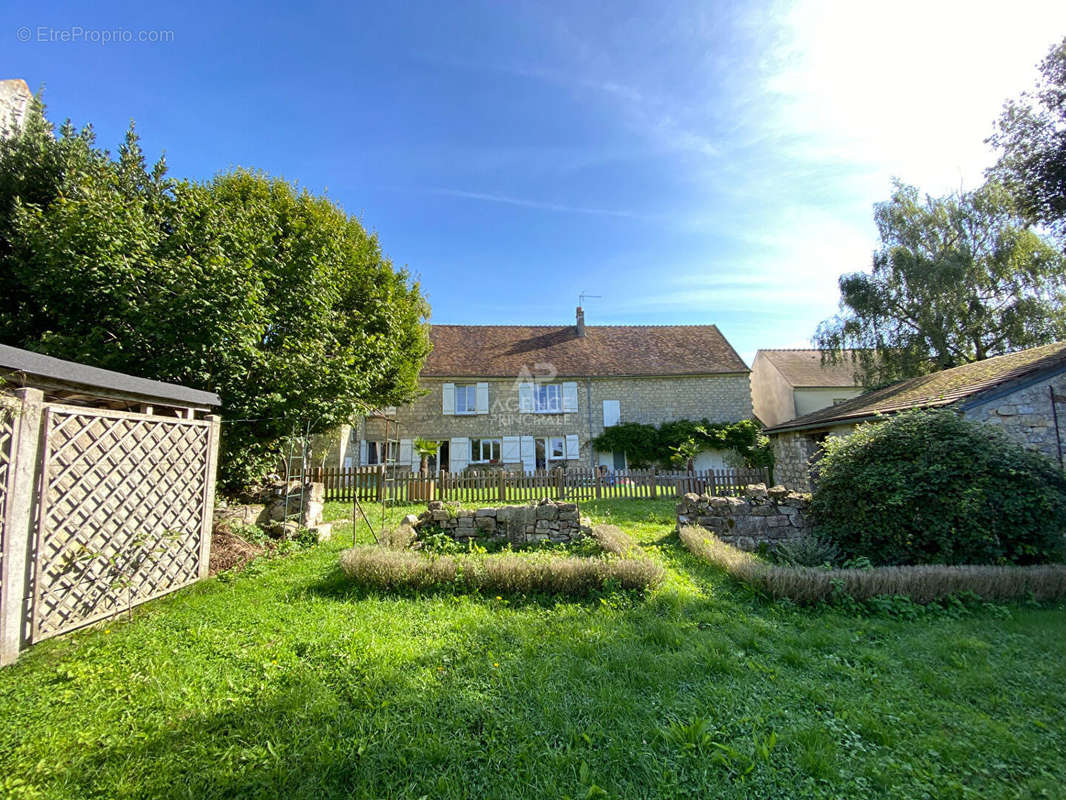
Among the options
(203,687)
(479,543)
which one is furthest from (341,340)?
(203,687)

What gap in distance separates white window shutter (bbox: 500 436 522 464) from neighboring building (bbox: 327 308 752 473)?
48mm

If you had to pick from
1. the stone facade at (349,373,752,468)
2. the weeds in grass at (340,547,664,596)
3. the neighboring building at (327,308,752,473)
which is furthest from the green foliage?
the weeds in grass at (340,547,664,596)

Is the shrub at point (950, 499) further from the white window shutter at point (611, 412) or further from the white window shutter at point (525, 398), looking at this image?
the white window shutter at point (525, 398)

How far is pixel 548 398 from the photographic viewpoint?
21156mm

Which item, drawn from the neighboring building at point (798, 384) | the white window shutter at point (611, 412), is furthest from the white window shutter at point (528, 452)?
the neighboring building at point (798, 384)

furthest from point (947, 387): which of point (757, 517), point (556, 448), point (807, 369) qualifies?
point (807, 369)

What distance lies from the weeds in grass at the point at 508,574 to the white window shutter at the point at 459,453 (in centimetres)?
1500

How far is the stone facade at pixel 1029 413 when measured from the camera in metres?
8.27

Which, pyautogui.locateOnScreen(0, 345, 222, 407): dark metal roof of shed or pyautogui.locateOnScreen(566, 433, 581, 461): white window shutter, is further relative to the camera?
pyautogui.locateOnScreen(566, 433, 581, 461): white window shutter

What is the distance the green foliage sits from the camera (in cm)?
2008

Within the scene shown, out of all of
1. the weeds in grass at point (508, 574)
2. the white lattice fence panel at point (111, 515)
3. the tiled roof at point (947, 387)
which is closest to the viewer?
the white lattice fence panel at point (111, 515)

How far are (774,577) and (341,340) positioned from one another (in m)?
10.8

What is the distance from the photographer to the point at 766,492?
25.7ft

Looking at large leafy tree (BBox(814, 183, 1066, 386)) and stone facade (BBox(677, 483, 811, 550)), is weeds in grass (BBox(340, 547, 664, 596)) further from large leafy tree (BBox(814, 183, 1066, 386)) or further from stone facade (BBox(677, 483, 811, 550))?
large leafy tree (BBox(814, 183, 1066, 386))
